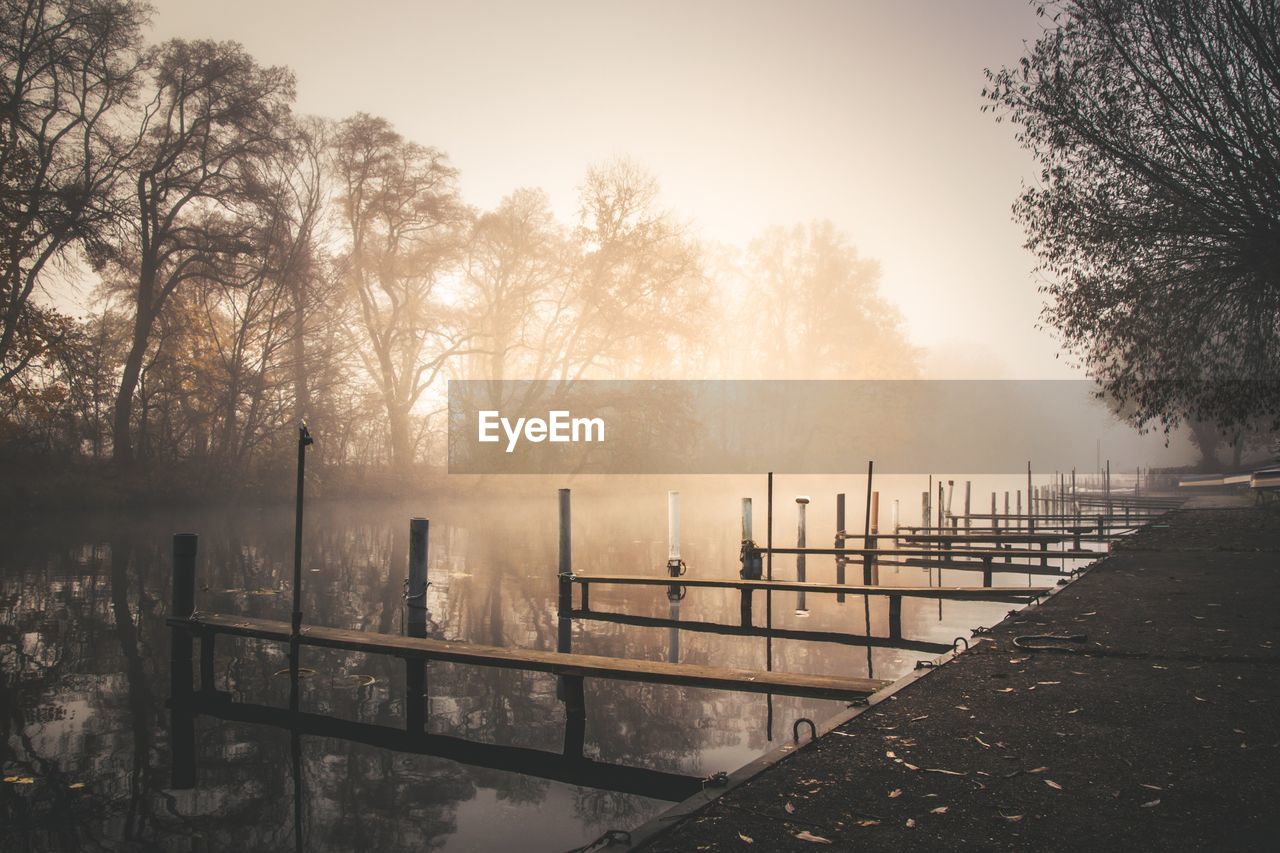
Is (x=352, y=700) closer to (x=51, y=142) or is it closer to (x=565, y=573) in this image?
(x=565, y=573)

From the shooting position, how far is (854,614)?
1461cm

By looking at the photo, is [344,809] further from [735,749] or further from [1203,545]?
[1203,545]

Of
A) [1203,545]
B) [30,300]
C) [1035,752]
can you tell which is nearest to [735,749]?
[1035,752]

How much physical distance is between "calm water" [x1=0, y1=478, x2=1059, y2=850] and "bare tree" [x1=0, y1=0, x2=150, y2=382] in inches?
281

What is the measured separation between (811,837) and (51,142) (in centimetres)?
2951

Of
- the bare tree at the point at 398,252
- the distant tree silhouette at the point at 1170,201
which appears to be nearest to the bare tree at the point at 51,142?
the bare tree at the point at 398,252

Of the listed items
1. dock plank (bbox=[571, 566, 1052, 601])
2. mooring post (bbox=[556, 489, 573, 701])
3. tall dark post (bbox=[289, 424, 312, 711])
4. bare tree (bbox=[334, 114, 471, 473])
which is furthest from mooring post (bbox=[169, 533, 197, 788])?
bare tree (bbox=[334, 114, 471, 473])

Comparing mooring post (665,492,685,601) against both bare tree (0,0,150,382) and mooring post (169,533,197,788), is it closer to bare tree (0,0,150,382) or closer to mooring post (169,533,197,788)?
mooring post (169,533,197,788)

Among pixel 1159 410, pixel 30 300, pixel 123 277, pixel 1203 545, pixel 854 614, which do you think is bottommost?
pixel 854 614

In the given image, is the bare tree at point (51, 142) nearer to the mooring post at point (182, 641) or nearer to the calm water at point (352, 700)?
the calm water at point (352, 700)

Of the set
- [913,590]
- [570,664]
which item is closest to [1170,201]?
[913,590]

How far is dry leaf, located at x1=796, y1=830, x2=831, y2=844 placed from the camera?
3590mm

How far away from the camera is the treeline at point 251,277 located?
2398cm

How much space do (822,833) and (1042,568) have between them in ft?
57.2
